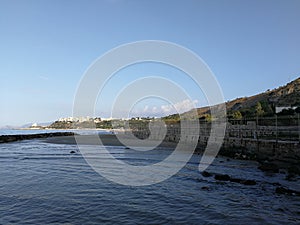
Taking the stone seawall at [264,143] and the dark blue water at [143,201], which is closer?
the dark blue water at [143,201]

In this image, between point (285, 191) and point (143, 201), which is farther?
point (285, 191)

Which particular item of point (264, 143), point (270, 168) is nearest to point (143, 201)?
point (270, 168)

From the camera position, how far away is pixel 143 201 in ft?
34.0

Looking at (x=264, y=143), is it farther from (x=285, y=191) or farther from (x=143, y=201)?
(x=143, y=201)

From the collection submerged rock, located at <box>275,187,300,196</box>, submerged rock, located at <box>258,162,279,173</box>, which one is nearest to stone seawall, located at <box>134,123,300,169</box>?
submerged rock, located at <box>258,162,279,173</box>

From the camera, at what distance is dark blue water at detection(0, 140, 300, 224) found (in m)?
8.30

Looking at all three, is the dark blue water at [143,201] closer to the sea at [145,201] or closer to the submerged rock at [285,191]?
the sea at [145,201]

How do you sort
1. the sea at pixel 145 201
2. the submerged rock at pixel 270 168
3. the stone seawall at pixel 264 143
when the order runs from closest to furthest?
the sea at pixel 145 201, the submerged rock at pixel 270 168, the stone seawall at pixel 264 143

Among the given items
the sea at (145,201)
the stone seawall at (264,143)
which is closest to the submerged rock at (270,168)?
the sea at (145,201)

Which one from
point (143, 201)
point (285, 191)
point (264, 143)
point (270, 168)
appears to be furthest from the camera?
point (264, 143)

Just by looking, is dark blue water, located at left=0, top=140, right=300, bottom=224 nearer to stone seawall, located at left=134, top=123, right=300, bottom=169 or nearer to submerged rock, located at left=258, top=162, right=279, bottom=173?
submerged rock, located at left=258, top=162, right=279, bottom=173

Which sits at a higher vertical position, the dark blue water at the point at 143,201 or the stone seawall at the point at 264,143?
the stone seawall at the point at 264,143

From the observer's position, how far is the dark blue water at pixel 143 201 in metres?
8.30

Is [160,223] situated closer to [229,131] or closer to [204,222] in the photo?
[204,222]
